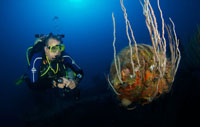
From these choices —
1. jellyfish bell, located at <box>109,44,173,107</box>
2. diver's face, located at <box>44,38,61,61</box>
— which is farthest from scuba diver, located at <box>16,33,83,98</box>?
jellyfish bell, located at <box>109,44,173,107</box>

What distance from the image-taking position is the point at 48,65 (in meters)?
4.30

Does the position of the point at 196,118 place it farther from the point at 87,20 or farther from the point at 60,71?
the point at 87,20

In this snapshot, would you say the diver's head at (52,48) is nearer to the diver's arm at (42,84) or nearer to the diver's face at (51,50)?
the diver's face at (51,50)

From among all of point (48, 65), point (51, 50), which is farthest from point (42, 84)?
point (51, 50)

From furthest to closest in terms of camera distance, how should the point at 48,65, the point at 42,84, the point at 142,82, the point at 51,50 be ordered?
the point at 48,65 → the point at 51,50 → the point at 42,84 → the point at 142,82

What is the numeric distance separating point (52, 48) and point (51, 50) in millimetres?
68

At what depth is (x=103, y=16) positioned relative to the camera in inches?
5000

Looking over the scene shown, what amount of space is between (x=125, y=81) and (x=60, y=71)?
2.61m

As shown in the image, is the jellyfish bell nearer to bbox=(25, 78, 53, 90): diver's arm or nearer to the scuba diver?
the scuba diver

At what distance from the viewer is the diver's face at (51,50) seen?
420 cm

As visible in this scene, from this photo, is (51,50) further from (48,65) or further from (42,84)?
(42,84)

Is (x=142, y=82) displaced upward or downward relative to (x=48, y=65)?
downward

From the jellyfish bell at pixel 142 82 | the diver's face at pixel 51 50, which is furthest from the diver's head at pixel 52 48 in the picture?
the jellyfish bell at pixel 142 82

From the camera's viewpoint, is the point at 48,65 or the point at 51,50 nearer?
the point at 51,50
